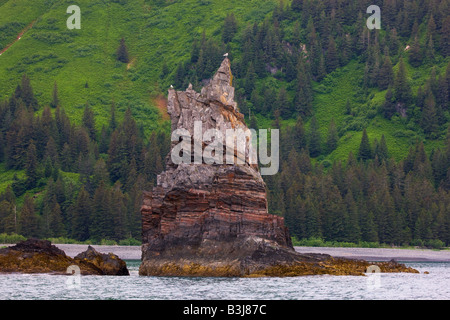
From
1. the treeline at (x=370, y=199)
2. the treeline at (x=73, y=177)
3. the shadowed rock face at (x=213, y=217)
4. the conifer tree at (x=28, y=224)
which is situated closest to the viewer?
the shadowed rock face at (x=213, y=217)

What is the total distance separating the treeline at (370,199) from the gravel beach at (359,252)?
8694 millimetres

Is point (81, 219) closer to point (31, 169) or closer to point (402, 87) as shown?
point (31, 169)

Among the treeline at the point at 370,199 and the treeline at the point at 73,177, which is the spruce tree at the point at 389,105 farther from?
the treeline at the point at 73,177

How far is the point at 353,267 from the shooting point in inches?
3177

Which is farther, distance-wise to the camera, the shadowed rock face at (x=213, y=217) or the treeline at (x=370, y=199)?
the treeline at (x=370, y=199)

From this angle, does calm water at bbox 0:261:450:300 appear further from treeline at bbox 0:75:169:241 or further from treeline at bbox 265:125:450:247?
treeline at bbox 0:75:169:241

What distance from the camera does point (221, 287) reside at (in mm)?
64812

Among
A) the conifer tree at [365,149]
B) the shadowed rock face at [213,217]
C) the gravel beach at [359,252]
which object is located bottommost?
the gravel beach at [359,252]

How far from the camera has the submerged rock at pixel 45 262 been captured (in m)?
77.3

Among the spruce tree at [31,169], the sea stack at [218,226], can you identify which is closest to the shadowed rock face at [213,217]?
the sea stack at [218,226]

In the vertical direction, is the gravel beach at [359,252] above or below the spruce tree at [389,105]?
below

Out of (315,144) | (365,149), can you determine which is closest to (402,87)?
(365,149)

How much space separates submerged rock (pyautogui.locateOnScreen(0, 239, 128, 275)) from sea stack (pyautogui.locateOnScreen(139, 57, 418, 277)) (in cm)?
416
